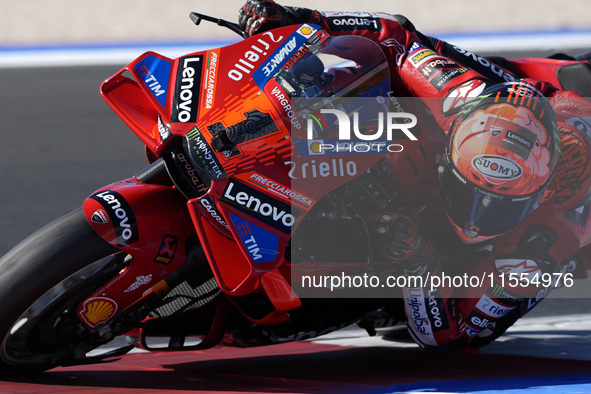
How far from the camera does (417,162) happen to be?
2.52 m

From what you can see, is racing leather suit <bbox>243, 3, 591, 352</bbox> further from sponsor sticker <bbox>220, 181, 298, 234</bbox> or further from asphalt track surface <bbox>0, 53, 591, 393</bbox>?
sponsor sticker <bbox>220, 181, 298, 234</bbox>

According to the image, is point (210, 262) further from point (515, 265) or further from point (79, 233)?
point (515, 265)

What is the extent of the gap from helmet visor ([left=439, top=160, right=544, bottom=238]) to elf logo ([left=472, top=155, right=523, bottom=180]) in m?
0.06

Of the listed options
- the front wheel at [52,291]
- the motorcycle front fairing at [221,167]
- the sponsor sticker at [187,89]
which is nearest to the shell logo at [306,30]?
the motorcycle front fairing at [221,167]

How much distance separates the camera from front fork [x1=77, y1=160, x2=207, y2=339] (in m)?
2.33

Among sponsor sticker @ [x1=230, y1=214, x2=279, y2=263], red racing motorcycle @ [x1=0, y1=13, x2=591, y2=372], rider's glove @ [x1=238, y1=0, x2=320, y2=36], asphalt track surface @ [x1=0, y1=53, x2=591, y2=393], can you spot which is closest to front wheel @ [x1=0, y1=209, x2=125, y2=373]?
red racing motorcycle @ [x1=0, y1=13, x2=591, y2=372]

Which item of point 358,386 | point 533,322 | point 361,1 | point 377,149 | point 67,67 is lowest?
point 361,1

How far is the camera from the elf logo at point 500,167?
225cm

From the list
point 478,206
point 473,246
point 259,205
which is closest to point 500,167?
point 478,206

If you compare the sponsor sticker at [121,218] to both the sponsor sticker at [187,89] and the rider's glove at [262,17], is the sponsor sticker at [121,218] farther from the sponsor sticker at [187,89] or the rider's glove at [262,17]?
the rider's glove at [262,17]

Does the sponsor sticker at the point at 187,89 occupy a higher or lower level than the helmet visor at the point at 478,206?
higher

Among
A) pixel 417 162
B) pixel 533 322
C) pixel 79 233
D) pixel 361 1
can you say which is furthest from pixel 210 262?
pixel 361 1

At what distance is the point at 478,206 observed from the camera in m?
2.32

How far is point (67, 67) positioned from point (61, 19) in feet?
10.1
